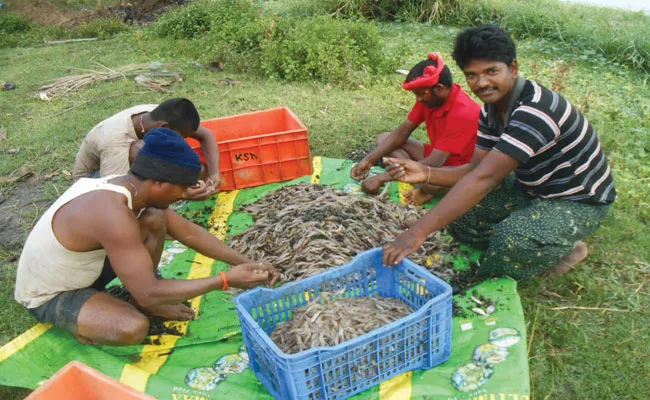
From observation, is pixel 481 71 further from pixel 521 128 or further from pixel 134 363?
pixel 134 363

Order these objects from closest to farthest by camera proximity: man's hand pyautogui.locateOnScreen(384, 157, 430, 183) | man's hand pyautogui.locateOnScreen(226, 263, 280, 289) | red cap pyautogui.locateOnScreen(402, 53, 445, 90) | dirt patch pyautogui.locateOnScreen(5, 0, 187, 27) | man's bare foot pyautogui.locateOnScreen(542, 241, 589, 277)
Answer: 1. man's hand pyautogui.locateOnScreen(226, 263, 280, 289)
2. man's hand pyautogui.locateOnScreen(384, 157, 430, 183)
3. man's bare foot pyautogui.locateOnScreen(542, 241, 589, 277)
4. red cap pyautogui.locateOnScreen(402, 53, 445, 90)
5. dirt patch pyautogui.locateOnScreen(5, 0, 187, 27)

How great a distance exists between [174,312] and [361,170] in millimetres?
2383

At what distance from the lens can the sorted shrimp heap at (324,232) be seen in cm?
382

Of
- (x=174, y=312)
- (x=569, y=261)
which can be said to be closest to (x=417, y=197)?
(x=569, y=261)

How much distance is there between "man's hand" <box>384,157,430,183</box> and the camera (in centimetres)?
357

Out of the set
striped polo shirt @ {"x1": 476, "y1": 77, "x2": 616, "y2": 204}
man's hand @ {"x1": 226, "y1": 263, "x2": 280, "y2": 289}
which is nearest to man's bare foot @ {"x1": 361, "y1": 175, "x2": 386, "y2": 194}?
striped polo shirt @ {"x1": 476, "y1": 77, "x2": 616, "y2": 204}

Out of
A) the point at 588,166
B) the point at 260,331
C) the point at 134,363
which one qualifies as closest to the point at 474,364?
the point at 260,331

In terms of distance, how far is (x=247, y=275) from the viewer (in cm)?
315

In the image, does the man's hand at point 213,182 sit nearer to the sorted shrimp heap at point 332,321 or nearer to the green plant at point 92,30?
the sorted shrimp heap at point 332,321

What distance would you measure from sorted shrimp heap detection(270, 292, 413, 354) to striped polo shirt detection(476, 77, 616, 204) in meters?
1.20

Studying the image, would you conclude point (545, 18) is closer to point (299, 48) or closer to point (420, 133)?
point (299, 48)

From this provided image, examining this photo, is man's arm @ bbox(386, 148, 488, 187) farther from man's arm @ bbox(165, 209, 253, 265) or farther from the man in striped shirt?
man's arm @ bbox(165, 209, 253, 265)

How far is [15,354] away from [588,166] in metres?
→ 3.81

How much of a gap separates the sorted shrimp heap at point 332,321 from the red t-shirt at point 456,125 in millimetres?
1786
